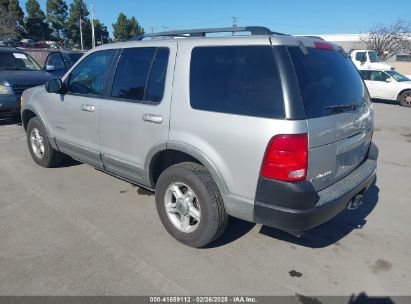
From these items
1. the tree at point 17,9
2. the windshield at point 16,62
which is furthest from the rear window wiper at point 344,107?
the tree at point 17,9

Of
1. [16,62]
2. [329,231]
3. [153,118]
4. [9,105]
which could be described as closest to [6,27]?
[16,62]

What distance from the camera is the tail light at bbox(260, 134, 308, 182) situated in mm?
2514

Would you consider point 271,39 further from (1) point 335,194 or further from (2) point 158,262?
(2) point 158,262

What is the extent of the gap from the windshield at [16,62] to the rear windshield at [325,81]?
323 inches

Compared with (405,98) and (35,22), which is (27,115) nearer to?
(405,98)

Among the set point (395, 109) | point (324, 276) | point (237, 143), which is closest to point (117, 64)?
point (237, 143)

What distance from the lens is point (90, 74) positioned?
4262mm

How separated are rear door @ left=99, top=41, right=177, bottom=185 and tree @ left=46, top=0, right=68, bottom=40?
216 feet

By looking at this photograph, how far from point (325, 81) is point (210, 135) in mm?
1034

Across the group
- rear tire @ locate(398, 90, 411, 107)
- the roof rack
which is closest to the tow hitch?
the roof rack

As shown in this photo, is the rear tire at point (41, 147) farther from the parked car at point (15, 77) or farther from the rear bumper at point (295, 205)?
the rear bumper at point (295, 205)

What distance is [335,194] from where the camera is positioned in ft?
9.37

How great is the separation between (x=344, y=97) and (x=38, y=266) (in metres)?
2.99

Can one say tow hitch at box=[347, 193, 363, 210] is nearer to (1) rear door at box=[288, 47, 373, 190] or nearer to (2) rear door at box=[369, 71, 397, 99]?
(1) rear door at box=[288, 47, 373, 190]
